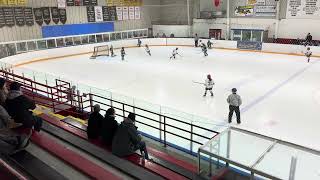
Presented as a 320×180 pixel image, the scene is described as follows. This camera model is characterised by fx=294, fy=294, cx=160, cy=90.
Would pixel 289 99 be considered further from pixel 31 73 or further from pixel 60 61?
Answer: pixel 60 61

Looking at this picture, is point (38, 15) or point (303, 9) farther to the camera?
point (303, 9)

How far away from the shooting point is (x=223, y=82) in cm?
1299

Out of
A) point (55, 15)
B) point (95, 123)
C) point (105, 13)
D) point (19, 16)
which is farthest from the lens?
point (105, 13)

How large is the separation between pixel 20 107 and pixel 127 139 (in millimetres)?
1822

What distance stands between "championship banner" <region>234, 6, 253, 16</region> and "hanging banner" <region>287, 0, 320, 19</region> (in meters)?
2.99

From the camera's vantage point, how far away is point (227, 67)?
16109mm

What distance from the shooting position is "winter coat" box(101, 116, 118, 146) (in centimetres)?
462

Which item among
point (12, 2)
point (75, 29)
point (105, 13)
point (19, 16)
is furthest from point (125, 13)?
point (12, 2)

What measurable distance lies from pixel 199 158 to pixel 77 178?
5.28ft

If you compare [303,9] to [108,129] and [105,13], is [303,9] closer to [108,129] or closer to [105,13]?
[105,13]

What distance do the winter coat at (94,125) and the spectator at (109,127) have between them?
0.71 feet

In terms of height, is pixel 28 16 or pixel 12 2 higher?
pixel 12 2

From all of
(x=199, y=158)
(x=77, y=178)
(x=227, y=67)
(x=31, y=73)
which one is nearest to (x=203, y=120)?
(x=199, y=158)

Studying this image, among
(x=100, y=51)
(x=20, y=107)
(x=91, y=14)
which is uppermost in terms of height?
(x=91, y=14)
